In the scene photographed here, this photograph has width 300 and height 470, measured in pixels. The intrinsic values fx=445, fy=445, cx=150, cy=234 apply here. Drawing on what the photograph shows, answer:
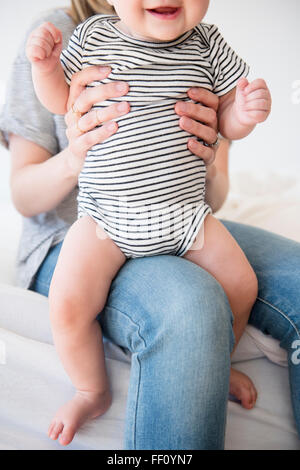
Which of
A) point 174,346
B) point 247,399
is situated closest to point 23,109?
point 174,346

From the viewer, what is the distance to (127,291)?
0.67 m

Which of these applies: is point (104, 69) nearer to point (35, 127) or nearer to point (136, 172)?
point (136, 172)

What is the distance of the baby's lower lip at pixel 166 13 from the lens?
1.97 ft

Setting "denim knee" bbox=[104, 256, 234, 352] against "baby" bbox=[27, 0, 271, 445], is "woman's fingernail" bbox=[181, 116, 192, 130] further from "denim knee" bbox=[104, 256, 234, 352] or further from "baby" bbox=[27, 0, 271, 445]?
"denim knee" bbox=[104, 256, 234, 352]

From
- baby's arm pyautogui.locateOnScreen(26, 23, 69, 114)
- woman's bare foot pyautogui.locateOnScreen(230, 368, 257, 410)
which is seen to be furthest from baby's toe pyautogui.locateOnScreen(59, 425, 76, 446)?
baby's arm pyautogui.locateOnScreen(26, 23, 69, 114)

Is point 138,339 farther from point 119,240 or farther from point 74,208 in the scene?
point 74,208

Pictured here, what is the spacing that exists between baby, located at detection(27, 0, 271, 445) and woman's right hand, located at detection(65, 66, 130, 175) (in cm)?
1

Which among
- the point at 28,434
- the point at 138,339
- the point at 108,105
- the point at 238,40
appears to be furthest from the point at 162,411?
the point at 238,40

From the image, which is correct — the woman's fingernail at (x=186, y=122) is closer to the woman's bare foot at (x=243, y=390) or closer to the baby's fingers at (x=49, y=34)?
the baby's fingers at (x=49, y=34)

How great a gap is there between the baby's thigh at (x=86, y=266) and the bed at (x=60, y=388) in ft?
0.38

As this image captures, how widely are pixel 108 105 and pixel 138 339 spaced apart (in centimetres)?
35

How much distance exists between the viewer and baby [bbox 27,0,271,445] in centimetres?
62

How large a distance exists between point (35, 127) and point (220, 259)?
45 cm

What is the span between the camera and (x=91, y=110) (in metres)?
0.69
